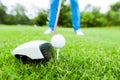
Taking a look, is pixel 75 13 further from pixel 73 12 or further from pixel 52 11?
pixel 52 11

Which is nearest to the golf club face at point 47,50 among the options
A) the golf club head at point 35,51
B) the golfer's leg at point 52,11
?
the golf club head at point 35,51

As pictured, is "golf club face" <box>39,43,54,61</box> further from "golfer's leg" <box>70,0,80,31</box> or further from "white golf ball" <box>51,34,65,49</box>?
"golfer's leg" <box>70,0,80,31</box>

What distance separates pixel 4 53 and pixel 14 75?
73cm

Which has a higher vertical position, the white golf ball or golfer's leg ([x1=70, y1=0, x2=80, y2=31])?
the white golf ball

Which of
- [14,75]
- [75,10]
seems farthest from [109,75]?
[75,10]

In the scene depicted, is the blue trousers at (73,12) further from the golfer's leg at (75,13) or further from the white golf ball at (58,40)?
the white golf ball at (58,40)

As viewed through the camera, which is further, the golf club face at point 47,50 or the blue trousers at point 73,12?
the blue trousers at point 73,12

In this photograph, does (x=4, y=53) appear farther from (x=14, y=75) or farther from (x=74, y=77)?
(x=74, y=77)

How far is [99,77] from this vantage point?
101 inches

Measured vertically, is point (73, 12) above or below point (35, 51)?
below

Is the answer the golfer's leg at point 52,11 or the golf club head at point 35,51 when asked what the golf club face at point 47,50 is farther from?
the golfer's leg at point 52,11

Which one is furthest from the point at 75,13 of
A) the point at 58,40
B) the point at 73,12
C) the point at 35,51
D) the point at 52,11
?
the point at 35,51

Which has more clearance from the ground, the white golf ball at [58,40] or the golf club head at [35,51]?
the white golf ball at [58,40]

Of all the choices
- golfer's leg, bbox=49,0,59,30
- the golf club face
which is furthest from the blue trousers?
the golf club face
